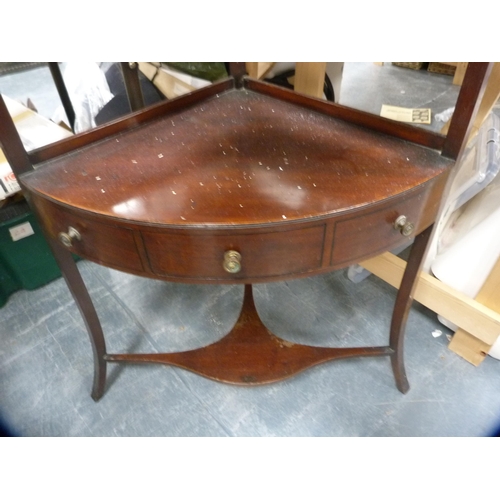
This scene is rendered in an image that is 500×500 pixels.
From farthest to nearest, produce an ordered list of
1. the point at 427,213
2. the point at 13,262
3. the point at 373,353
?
the point at 13,262, the point at 373,353, the point at 427,213

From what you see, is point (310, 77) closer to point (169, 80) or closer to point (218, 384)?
point (169, 80)

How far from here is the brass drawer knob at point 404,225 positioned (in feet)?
1.94

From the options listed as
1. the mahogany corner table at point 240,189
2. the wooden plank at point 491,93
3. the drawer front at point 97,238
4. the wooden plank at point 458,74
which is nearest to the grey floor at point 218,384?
the wooden plank at point 491,93

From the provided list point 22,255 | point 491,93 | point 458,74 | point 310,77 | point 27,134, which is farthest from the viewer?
point 458,74

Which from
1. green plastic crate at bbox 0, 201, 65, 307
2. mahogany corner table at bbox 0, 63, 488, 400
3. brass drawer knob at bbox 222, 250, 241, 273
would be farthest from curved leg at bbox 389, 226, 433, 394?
green plastic crate at bbox 0, 201, 65, 307

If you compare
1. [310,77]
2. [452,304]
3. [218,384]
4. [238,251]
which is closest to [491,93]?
[310,77]

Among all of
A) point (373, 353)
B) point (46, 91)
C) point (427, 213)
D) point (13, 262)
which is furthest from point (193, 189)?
point (46, 91)

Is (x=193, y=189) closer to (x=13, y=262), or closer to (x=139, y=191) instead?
(x=139, y=191)

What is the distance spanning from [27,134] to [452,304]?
1.20 meters

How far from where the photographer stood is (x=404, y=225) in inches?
23.7
